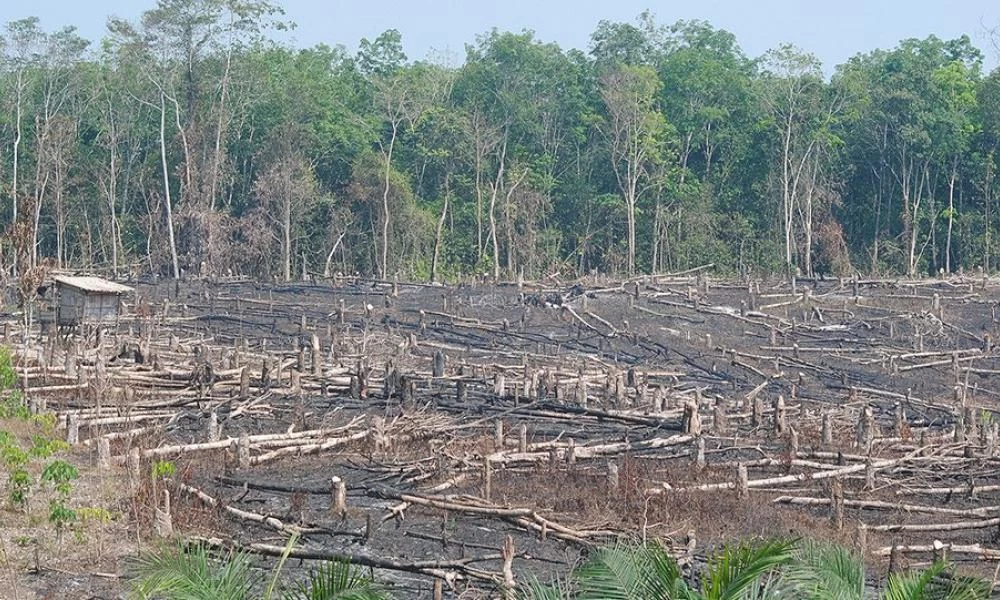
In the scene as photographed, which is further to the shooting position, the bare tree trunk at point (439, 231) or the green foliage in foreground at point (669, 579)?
the bare tree trunk at point (439, 231)

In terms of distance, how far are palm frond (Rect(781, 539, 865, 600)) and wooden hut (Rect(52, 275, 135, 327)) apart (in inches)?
885

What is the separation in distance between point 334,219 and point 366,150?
10.2ft

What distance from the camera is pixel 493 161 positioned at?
5862cm

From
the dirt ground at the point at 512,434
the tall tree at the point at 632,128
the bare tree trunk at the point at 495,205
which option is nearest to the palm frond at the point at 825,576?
the dirt ground at the point at 512,434

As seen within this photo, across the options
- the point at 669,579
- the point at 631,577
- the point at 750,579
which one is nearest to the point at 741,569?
the point at 750,579

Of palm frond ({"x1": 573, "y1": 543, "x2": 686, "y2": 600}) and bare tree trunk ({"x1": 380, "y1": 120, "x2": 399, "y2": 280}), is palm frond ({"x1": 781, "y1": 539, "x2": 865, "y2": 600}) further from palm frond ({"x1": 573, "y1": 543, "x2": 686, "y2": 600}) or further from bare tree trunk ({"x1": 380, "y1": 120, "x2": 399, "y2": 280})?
bare tree trunk ({"x1": 380, "y1": 120, "x2": 399, "y2": 280})

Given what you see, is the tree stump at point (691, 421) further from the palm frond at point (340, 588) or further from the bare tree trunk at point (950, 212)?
the bare tree trunk at point (950, 212)

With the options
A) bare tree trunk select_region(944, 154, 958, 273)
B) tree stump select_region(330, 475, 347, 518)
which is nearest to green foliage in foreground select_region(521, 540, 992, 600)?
tree stump select_region(330, 475, 347, 518)

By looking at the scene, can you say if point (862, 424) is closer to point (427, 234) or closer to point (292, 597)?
point (292, 597)

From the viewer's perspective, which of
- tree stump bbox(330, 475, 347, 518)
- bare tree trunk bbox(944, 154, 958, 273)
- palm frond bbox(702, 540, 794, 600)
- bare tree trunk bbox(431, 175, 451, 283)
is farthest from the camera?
bare tree trunk bbox(944, 154, 958, 273)

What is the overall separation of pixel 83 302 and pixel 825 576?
2321cm

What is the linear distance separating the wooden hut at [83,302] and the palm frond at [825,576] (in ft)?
73.7

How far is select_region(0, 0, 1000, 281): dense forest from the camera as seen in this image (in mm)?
53625

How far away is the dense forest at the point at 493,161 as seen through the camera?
2111 inches
